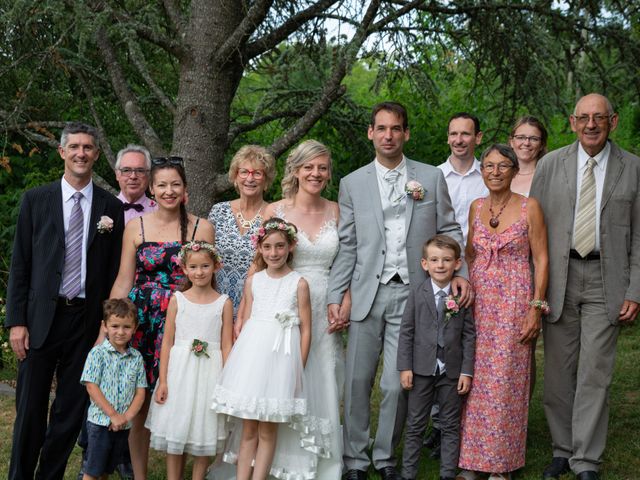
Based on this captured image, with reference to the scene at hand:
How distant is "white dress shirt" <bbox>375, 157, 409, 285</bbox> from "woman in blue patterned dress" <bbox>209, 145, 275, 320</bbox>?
83 cm

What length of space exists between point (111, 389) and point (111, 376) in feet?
0.25

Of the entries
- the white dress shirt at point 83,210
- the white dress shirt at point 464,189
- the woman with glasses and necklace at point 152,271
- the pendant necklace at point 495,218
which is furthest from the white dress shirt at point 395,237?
the white dress shirt at point 83,210

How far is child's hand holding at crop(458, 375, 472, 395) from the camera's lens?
509 cm

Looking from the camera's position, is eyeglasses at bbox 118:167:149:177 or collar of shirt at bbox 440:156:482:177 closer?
eyeglasses at bbox 118:167:149:177

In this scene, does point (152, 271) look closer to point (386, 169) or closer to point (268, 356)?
point (268, 356)

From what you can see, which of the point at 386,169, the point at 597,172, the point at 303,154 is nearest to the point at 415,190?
the point at 386,169

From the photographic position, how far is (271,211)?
5.40 m

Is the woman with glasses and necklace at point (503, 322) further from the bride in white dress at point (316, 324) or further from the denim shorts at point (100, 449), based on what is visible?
the denim shorts at point (100, 449)

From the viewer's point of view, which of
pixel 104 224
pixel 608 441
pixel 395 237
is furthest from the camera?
pixel 608 441

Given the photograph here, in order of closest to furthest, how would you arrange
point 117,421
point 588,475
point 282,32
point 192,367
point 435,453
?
point 117,421, point 192,367, point 588,475, point 435,453, point 282,32

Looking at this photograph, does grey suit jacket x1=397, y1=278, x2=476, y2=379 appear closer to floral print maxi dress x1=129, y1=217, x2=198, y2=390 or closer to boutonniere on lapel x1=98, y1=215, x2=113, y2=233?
floral print maxi dress x1=129, y1=217, x2=198, y2=390

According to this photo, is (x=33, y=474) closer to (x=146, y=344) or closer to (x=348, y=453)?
(x=146, y=344)

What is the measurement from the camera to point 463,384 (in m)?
5.10

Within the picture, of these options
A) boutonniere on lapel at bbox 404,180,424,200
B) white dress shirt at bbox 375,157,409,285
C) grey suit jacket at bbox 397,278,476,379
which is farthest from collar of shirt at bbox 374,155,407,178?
grey suit jacket at bbox 397,278,476,379
